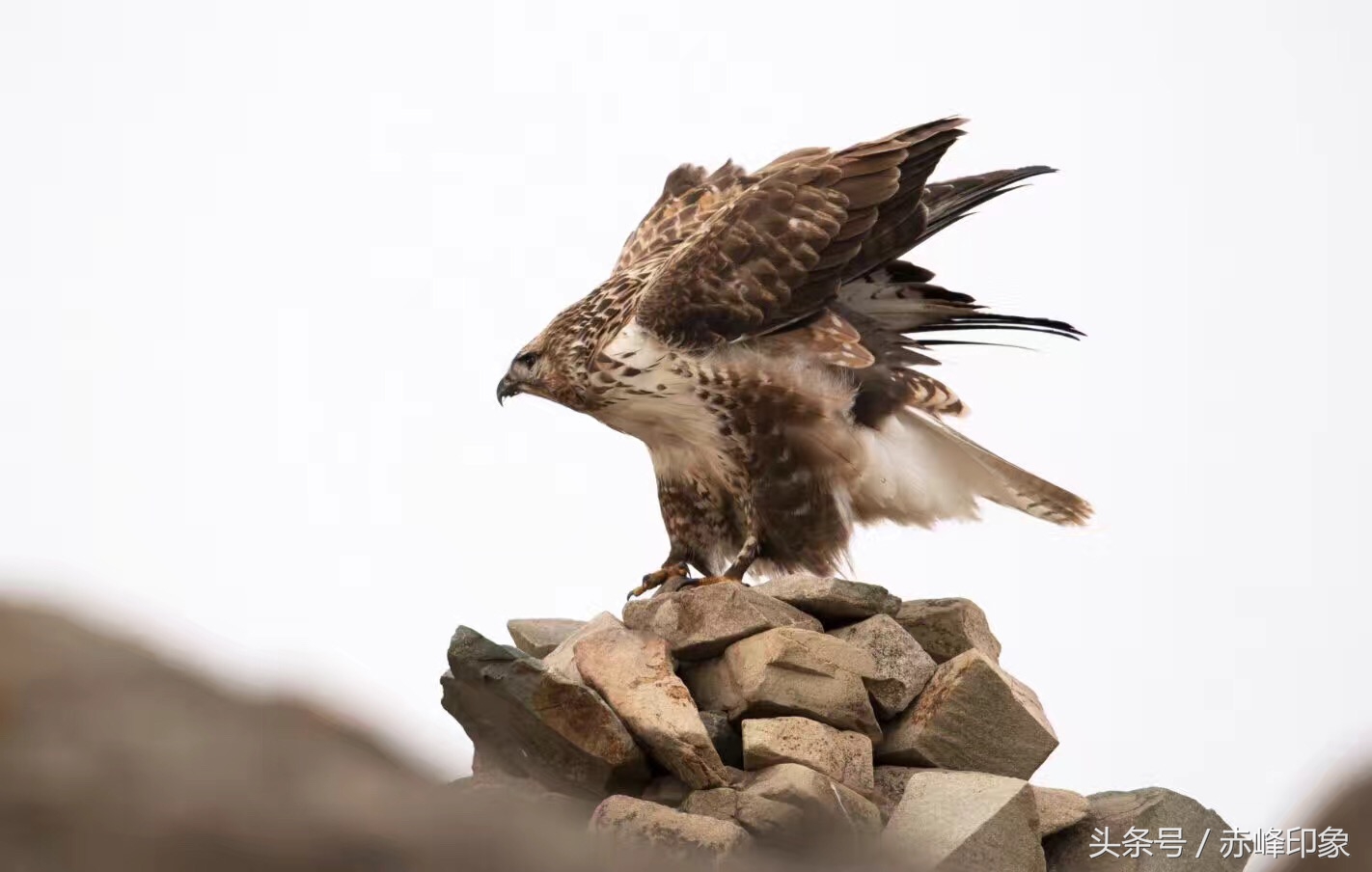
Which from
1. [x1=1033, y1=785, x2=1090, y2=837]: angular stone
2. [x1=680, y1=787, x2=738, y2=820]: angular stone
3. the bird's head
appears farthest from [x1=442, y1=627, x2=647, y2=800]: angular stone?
the bird's head

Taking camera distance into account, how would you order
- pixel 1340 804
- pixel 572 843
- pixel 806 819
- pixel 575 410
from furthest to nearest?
pixel 575 410 → pixel 806 819 → pixel 1340 804 → pixel 572 843

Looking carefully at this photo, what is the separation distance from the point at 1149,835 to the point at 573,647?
7.31 feet

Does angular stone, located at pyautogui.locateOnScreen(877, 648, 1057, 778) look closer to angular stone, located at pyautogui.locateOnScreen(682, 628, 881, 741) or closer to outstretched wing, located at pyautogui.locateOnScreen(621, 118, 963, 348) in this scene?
angular stone, located at pyautogui.locateOnScreen(682, 628, 881, 741)

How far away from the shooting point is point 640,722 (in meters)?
5.24

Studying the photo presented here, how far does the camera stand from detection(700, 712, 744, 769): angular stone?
536 centimetres

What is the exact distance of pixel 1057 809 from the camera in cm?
547

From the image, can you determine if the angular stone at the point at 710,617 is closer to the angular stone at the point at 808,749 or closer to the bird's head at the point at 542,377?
the angular stone at the point at 808,749

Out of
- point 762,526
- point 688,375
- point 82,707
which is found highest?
point 688,375

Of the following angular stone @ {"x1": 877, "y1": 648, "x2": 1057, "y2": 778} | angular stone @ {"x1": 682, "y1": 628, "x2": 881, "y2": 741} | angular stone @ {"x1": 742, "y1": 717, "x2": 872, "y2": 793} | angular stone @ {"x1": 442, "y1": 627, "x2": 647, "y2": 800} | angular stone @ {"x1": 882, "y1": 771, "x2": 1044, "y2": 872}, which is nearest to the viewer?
angular stone @ {"x1": 882, "y1": 771, "x2": 1044, "y2": 872}

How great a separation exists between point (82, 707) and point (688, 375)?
5.09m

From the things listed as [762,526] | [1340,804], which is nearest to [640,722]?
[762,526]

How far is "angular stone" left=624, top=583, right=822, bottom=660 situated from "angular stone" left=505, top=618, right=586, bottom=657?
0.62 meters

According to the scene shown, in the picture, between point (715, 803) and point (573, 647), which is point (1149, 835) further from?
point (573, 647)

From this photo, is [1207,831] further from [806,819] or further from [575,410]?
[575,410]
